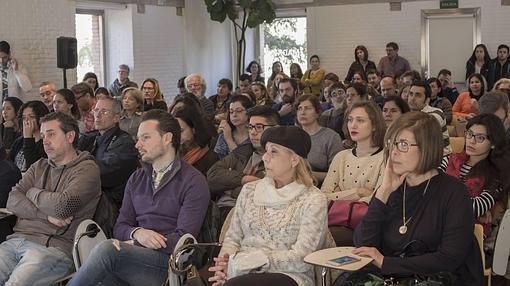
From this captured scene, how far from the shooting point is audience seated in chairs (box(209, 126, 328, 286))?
3543 millimetres

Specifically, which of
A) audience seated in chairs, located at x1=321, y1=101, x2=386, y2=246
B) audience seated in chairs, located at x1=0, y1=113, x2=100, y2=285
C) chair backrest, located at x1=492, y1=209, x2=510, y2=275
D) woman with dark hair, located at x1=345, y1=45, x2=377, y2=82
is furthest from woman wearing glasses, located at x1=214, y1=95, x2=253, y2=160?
woman with dark hair, located at x1=345, y1=45, x2=377, y2=82

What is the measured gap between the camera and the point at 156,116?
4.19m

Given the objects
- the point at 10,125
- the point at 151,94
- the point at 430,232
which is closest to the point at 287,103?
the point at 151,94

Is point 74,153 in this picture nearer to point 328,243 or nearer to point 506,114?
point 328,243

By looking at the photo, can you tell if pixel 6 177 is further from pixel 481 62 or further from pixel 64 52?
pixel 481 62

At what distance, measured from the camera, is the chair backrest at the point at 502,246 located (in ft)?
13.3

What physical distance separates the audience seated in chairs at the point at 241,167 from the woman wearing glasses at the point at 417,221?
5.08 ft

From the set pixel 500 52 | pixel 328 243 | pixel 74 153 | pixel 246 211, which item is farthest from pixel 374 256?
pixel 500 52

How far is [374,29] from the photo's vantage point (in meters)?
13.8

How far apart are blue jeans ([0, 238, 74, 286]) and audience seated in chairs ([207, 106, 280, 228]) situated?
3.57ft

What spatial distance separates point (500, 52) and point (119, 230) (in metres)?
10.1

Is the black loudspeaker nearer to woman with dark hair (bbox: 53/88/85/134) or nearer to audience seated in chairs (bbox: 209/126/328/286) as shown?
woman with dark hair (bbox: 53/88/85/134)

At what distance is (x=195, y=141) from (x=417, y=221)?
7.38ft

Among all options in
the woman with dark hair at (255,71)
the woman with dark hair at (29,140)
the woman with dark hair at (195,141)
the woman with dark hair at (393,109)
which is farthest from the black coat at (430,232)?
the woman with dark hair at (255,71)
